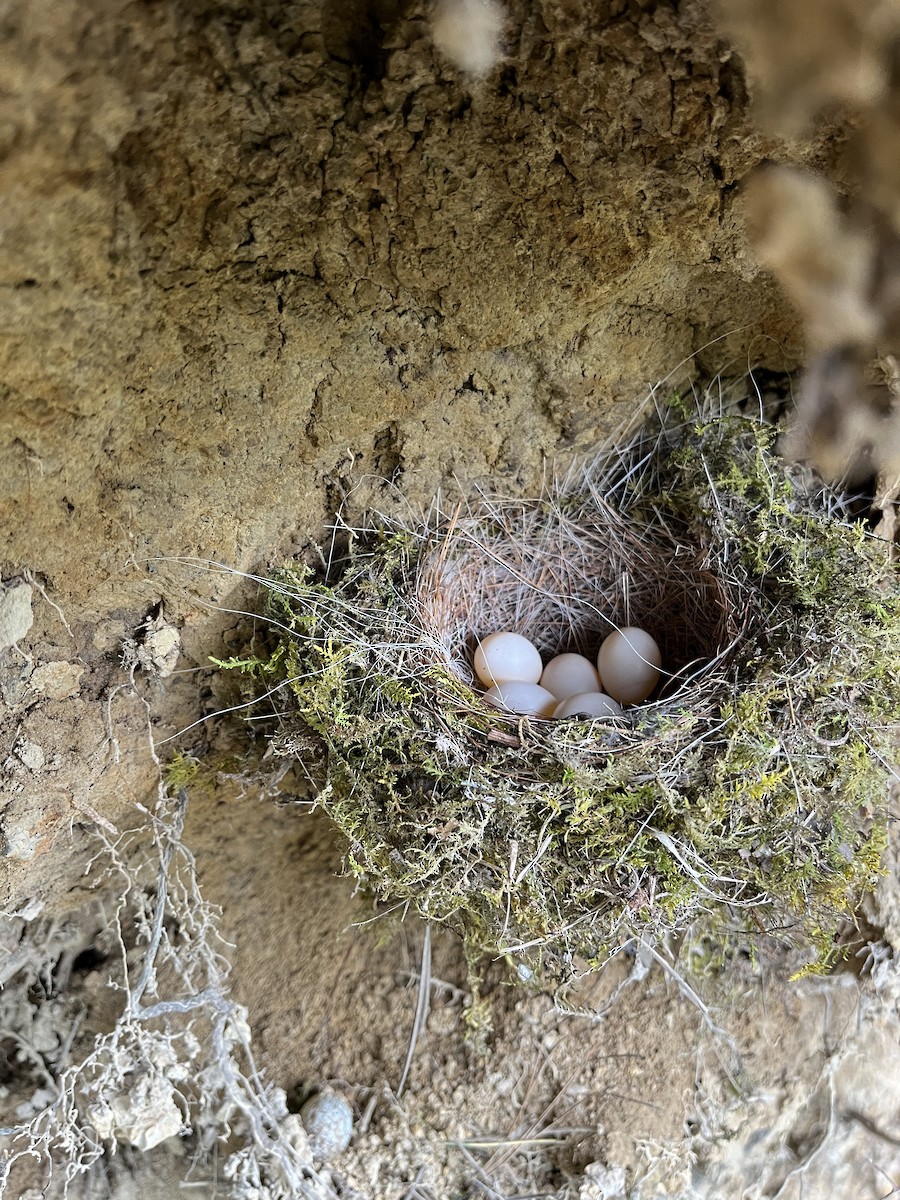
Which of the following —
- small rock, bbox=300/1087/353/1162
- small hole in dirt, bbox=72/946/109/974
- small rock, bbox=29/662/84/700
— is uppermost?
small rock, bbox=29/662/84/700

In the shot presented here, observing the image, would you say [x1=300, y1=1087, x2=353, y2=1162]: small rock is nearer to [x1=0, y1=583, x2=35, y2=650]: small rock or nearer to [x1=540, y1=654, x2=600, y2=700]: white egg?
[x1=540, y1=654, x2=600, y2=700]: white egg

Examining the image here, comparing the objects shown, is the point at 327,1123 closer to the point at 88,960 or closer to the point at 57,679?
the point at 88,960

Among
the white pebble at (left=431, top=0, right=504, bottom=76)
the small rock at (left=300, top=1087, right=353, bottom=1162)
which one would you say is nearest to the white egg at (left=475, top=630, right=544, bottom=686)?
the small rock at (left=300, top=1087, right=353, bottom=1162)

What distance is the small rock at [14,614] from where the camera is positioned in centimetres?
120

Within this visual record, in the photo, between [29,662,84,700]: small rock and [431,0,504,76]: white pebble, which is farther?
[29,662,84,700]: small rock

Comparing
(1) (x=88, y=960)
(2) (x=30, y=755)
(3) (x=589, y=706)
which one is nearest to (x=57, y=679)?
(2) (x=30, y=755)

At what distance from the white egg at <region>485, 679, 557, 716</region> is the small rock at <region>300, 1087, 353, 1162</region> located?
0.75 m

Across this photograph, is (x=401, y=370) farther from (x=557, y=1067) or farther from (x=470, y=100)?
(x=557, y=1067)

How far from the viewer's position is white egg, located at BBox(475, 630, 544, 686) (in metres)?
1.54

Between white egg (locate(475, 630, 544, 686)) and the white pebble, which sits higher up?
the white pebble

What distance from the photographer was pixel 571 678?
1581mm

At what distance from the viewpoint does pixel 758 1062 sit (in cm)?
154

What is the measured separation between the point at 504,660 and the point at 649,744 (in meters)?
0.36

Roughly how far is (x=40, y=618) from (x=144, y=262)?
1.71 ft
